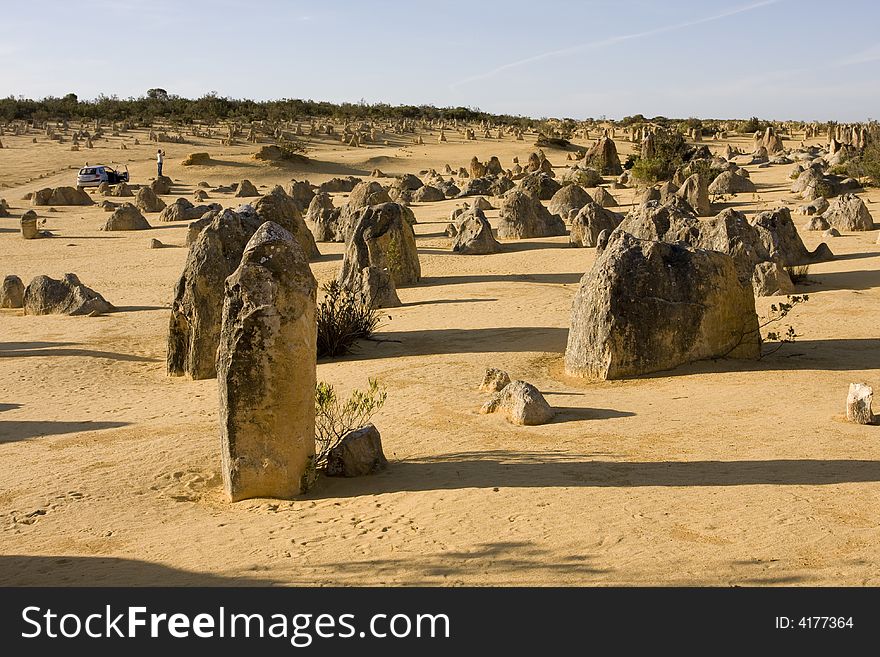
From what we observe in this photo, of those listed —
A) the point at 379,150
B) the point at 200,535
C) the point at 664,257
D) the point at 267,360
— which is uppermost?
the point at 379,150

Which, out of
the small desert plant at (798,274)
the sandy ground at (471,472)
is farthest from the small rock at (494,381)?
the small desert plant at (798,274)

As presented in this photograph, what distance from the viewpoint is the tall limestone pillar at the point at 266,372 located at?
6.85m

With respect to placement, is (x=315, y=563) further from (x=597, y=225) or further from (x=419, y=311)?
(x=597, y=225)

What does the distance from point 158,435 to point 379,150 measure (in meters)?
44.6

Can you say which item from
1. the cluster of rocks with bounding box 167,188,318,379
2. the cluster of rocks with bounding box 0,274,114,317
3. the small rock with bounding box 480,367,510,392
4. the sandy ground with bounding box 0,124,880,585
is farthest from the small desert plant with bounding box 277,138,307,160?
the small rock with bounding box 480,367,510,392

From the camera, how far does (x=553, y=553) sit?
18.0ft

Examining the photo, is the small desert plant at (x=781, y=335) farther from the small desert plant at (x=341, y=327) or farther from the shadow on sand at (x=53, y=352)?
the shadow on sand at (x=53, y=352)

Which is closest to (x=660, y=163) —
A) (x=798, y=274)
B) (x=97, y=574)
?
(x=798, y=274)

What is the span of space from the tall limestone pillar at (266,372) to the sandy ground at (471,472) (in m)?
0.26

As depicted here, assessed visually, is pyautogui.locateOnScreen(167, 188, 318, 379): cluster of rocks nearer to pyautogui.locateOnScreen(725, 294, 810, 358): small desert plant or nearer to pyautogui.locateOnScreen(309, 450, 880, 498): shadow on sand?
pyautogui.locateOnScreen(309, 450, 880, 498): shadow on sand

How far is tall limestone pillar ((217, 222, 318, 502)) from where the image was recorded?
685cm

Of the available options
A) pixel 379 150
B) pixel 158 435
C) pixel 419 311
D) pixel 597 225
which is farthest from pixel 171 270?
pixel 379 150

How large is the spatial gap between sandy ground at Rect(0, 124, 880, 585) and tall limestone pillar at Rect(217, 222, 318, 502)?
0.84ft
